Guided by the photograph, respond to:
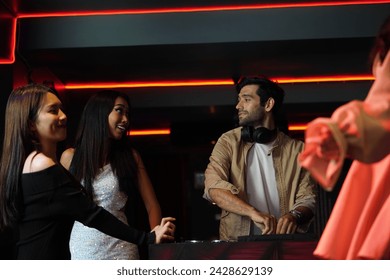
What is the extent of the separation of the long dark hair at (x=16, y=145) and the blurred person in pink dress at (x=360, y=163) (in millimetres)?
1084

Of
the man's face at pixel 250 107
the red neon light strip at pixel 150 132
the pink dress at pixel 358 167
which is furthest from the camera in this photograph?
the red neon light strip at pixel 150 132

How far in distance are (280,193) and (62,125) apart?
47.2 inches

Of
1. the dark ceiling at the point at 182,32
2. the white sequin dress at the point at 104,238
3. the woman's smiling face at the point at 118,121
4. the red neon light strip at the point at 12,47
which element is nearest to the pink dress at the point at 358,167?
the white sequin dress at the point at 104,238

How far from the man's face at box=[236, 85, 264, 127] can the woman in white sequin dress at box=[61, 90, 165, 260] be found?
0.50m

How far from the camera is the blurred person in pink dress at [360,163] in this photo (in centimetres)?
120

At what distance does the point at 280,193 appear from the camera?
3.32m

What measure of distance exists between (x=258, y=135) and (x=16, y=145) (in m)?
1.31

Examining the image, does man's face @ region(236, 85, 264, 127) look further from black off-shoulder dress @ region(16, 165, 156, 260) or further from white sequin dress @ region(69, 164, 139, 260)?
black off-shoulder dress @ region(16, 165, 156, 260)

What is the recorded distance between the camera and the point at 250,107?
3.51 m

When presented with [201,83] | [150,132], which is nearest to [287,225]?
[201,83]

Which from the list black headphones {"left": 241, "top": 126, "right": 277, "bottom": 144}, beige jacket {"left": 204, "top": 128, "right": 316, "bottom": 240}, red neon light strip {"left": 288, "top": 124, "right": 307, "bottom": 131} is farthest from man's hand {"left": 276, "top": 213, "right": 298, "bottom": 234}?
red neon light strip {"left": 288, "top": 124, "right": 307, "bottom": 131}

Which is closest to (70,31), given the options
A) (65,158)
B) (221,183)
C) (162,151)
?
(65,158)

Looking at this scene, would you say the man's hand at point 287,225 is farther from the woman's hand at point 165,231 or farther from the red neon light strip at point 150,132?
the red neon light strip at point 150,132

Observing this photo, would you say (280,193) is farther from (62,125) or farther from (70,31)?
(70,31)
